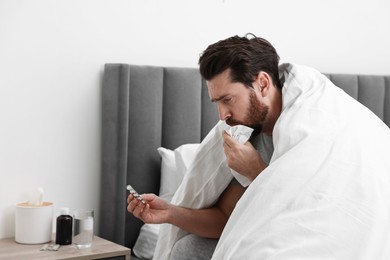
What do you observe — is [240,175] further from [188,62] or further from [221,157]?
[188,62]

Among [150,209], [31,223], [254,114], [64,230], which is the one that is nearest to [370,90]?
[254,114]

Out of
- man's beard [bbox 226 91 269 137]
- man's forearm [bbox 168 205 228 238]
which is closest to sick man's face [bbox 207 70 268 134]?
man's beard [bbox 226 91 269 137]

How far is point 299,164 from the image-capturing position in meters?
1.73

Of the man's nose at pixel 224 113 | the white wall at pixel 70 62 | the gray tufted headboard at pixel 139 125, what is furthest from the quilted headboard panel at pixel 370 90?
the man's nose at pixel 224 113

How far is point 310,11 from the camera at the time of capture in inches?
130

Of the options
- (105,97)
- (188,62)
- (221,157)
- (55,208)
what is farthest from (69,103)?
(221,157)

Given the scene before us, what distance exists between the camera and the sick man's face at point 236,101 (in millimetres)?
2041

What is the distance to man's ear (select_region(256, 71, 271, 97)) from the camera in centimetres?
205

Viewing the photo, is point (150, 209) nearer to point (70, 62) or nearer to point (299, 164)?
point (299, 164)

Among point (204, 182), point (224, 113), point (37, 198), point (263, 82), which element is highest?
point (263, 82)

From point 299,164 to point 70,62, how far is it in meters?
1.27

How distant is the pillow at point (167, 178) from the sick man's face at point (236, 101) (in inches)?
22.5

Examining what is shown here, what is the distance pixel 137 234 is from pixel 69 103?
26.3 inches

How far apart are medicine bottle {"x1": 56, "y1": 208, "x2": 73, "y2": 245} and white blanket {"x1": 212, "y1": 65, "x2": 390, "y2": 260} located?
0.87m
